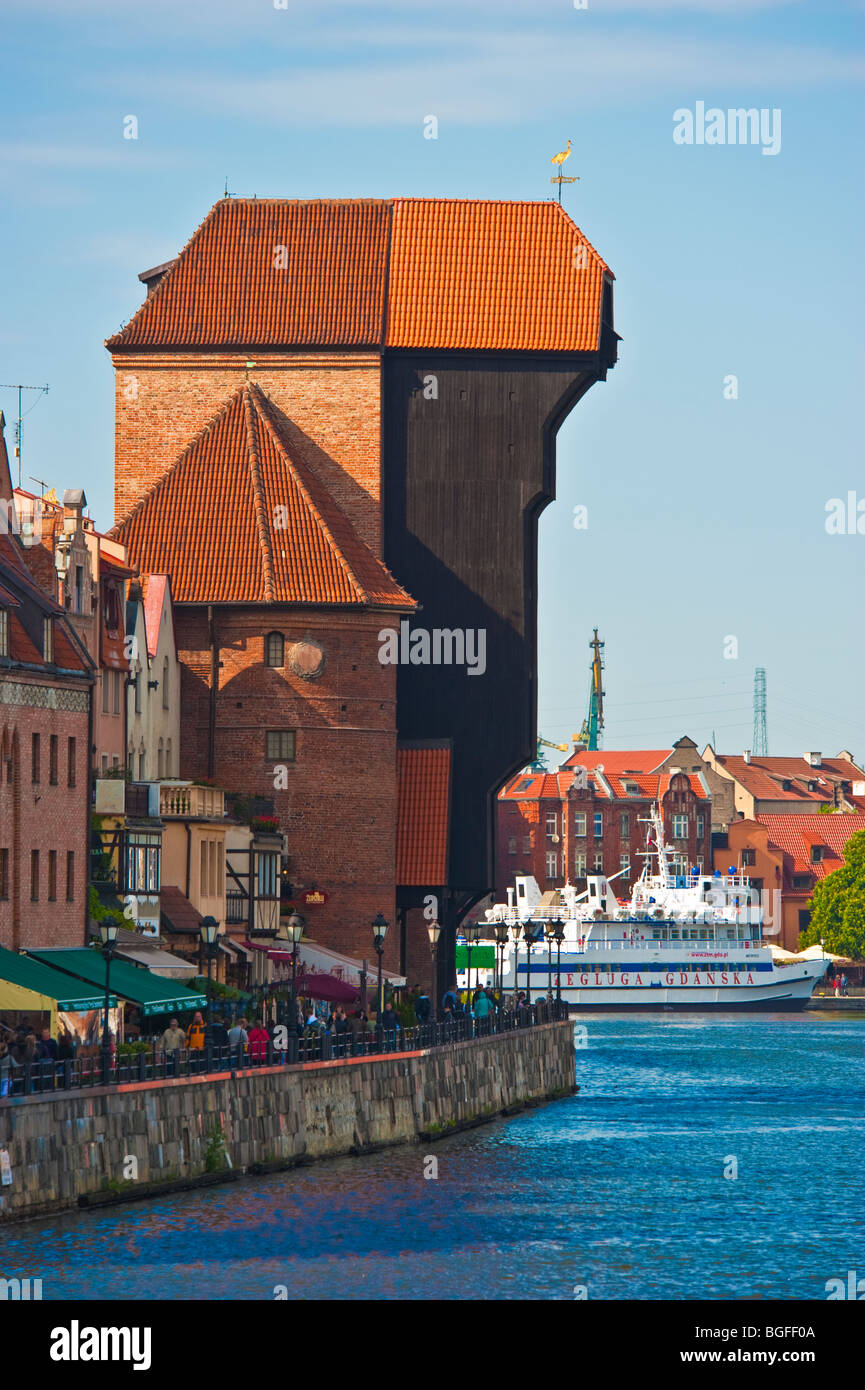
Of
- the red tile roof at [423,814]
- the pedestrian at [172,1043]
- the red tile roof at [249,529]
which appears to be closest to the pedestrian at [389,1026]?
the pedestrian at [172,1043]

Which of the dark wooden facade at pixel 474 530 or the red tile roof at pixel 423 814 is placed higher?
the dark wooden facade at pixel 474 530

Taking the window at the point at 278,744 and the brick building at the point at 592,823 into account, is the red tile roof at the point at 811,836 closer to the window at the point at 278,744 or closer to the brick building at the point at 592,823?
the brick building at the point at 592,823

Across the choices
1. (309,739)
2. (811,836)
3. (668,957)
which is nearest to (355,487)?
(309,739)

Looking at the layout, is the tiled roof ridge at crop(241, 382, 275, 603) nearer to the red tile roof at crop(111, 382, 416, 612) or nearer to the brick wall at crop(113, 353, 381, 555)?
the red tile roof at crop(111, 382, 416, 612)

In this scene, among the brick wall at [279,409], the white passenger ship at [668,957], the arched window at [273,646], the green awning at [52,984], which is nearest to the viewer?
the green awning at [52,984]

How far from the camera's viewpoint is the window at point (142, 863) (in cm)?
6188

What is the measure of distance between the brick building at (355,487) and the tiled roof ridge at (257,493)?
0.09 m

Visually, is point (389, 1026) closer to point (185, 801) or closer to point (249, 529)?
point (185, 801)

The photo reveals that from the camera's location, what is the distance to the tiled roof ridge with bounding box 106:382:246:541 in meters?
81.9

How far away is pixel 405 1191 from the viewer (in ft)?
159

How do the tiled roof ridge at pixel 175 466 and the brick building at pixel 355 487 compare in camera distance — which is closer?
the brick building at pixel 355 487

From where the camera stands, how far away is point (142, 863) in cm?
6278

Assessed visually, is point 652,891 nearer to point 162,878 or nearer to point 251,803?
point 251,803

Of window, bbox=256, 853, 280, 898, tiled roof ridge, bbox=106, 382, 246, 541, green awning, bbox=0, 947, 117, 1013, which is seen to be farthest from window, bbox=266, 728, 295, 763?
green awning, bbox=0, 947, 117, 1013
